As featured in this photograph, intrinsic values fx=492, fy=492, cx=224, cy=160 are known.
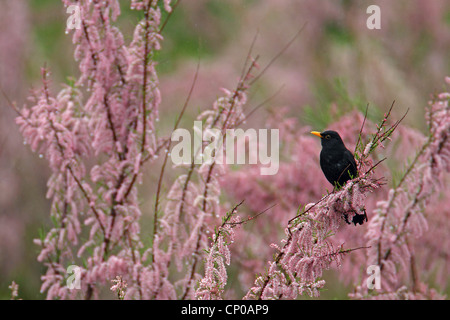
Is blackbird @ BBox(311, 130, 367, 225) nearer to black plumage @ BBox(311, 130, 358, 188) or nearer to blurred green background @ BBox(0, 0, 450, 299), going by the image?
black plumage @ BBox(311, 130, 358, 188)

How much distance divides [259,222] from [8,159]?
2.96 metres

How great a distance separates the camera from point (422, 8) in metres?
6.44

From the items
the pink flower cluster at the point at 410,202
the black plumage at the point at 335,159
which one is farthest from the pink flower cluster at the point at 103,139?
the pink flower cluster at the point at 410,202

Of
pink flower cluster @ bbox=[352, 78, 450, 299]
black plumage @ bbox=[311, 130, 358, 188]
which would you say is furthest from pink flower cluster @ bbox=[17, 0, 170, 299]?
pink flower cluster @ bbox=[352, 78, 450, 299]

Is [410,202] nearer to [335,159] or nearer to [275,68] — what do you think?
[335,159]

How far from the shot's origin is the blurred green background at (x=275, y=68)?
488cm

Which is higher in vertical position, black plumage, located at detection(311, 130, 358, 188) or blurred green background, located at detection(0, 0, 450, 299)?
blurred green background, located at detection(0, 0, 450, 299)

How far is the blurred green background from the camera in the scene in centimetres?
488

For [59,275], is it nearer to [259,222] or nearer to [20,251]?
[259,222]

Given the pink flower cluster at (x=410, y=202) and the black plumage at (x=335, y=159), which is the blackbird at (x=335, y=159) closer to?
the black plumage at (x=335, y=159)

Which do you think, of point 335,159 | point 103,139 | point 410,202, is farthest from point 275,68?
point 335,159

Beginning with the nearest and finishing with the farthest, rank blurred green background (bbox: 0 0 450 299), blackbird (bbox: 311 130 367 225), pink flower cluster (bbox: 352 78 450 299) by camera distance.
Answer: blackbird (bbox: 311 130 367 225)
pink flower cluster (bbox: 352 78 450 299)
blurred green background (bbox: 0 0 450 299)

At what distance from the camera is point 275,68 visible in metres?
7.94

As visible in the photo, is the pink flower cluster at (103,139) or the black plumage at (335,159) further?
the pink flower cluster at (103,139)
